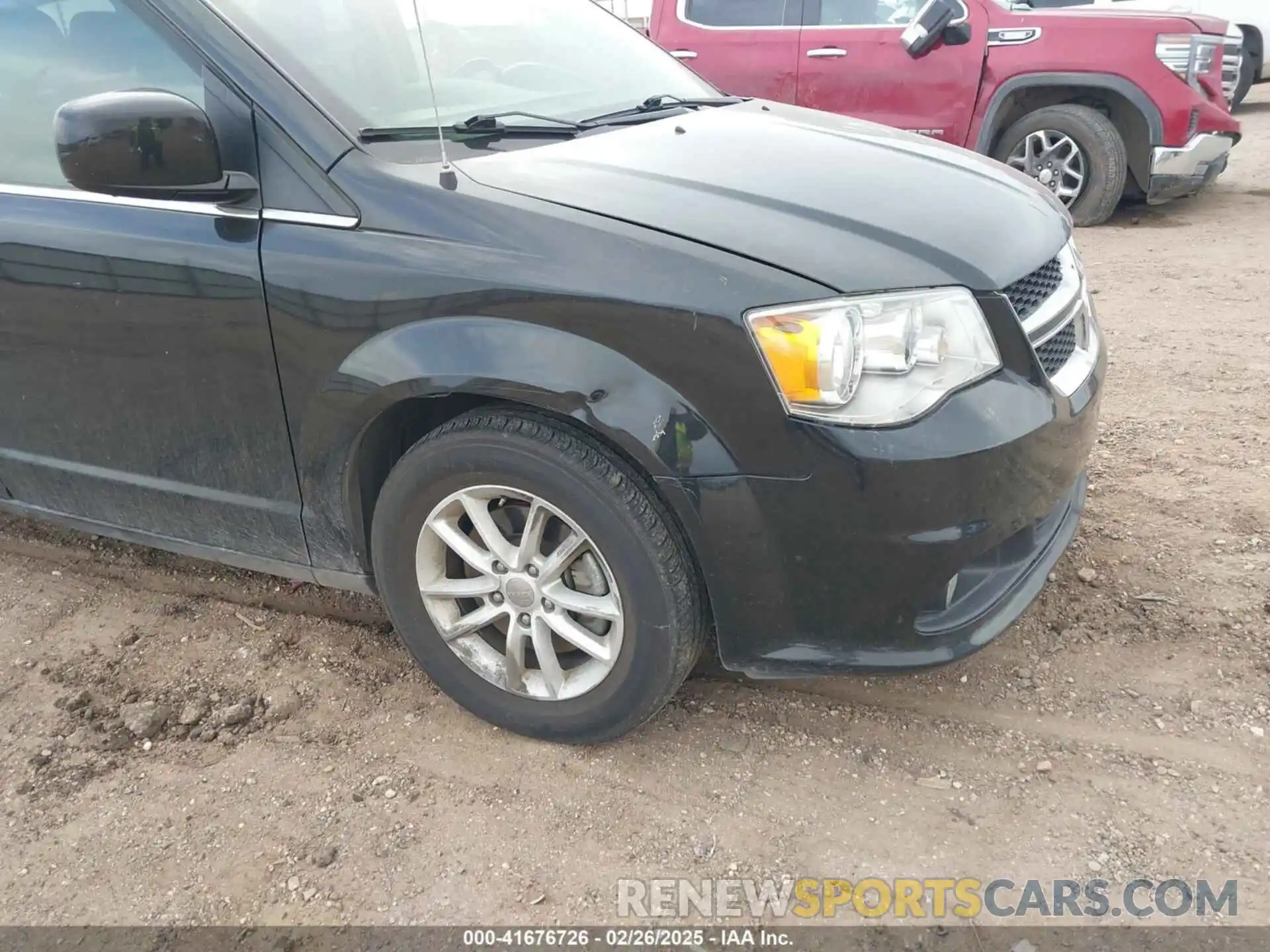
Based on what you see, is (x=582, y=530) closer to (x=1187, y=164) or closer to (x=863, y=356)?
(x=863, y=356)

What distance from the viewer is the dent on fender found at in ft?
6.24

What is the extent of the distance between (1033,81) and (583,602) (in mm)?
5951

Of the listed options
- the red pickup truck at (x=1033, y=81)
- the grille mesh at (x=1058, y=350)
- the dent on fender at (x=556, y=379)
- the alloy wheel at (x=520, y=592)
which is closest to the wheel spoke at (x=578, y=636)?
the alloy wheel at (x=520, y=592)

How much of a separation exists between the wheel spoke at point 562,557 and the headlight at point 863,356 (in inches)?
22.6

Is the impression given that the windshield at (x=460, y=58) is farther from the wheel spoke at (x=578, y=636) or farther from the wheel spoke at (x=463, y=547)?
the wheel spoke at (x=578, y=636)

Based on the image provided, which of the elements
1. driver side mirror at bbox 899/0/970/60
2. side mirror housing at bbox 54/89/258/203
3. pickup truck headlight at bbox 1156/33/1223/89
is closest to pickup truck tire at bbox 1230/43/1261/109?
pickup truck headlight at bbox 1156/33/1223/89

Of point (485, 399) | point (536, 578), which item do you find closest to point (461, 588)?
point (536, 578)

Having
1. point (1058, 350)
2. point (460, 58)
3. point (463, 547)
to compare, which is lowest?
point (463, 547)

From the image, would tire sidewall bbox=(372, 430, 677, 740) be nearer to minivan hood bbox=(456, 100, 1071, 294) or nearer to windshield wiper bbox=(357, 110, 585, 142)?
minivan hood bbox=(456, 100, 1071, 294)

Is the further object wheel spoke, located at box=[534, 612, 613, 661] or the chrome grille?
the chrome grille

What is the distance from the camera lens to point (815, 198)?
2131mm

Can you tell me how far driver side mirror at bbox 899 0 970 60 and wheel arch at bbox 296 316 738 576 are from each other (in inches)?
224

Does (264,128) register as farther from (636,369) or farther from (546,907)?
(546,907)
